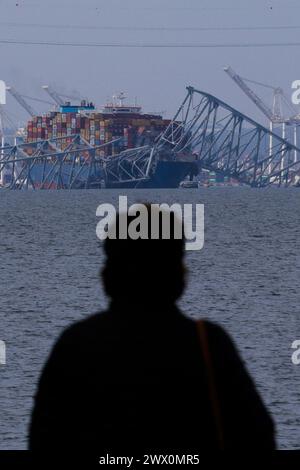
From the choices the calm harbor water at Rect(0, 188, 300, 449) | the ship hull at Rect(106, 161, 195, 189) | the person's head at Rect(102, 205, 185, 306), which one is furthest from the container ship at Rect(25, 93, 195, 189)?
the person's head at Rect(102, 205, 185, 306)

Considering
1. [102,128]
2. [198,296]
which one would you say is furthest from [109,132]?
[198,296]

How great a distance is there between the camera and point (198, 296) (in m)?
37.1

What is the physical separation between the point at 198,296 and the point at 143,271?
113 ft

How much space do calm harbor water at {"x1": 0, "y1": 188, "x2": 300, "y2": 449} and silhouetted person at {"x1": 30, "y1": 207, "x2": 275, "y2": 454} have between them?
414 millimetres

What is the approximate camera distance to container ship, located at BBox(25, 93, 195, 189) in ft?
542

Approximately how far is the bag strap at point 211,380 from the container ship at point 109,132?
157649mm

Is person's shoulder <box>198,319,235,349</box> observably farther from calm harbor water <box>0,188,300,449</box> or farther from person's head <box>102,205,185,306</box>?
calm harbor water <box>0,188,300,449</box>

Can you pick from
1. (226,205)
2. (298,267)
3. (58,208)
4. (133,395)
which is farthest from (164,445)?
(226,205)

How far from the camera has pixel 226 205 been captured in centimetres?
12131

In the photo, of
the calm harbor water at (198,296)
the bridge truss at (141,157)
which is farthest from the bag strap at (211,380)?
the bridge truss at (141,157)

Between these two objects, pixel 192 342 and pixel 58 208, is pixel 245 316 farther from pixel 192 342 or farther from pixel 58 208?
pixel 58 208

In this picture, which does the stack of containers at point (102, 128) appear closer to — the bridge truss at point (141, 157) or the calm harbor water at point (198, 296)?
the bridge truss at point (141, 157)

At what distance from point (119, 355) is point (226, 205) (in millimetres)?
118762

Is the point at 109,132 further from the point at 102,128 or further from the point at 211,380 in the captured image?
the point at 211,380
